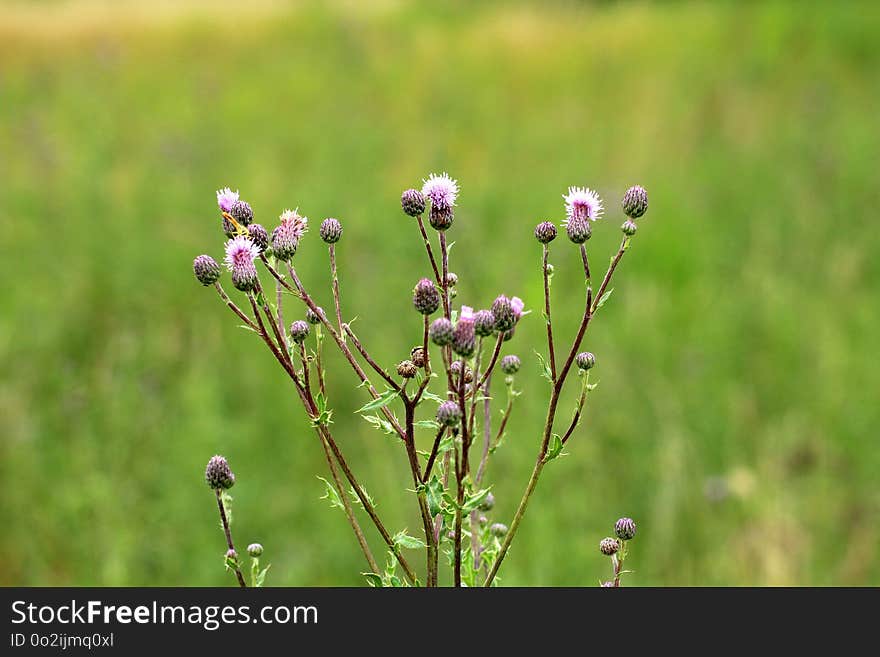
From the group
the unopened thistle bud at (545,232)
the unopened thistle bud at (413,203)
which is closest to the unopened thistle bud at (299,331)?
the unopened thistle bud at (413,203)

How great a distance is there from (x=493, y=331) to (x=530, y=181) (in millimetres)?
6580

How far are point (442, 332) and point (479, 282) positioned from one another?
4410 mm

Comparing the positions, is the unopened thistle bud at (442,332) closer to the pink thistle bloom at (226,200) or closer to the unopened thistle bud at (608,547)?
the pink thistle bloom at (226,200)

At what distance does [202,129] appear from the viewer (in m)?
8.40

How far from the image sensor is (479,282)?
219 inches

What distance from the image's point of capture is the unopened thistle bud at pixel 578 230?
1313 millimetres

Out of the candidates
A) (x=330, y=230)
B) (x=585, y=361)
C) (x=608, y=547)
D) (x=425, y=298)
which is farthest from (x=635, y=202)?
(x=608, y=547)

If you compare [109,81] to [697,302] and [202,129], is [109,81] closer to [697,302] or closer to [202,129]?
[202,129]

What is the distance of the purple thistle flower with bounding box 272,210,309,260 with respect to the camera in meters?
1.27

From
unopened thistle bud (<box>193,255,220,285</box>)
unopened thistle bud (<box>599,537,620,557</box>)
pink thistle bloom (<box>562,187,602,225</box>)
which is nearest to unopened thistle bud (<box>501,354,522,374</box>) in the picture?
pink thistle bloom (<box>562,187,602,225</box>)

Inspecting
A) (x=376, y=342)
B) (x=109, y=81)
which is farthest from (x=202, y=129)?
(x=376, y=342)

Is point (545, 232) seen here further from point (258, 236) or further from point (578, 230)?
point (258, 236)

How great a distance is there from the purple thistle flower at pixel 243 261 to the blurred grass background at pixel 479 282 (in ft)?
7.88
